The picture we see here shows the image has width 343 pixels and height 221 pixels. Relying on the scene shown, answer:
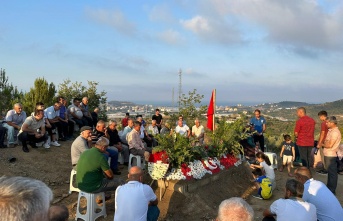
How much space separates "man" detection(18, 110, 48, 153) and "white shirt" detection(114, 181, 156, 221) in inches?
186

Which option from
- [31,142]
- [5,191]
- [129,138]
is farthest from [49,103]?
[5,191]

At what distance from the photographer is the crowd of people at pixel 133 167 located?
8.88 ft

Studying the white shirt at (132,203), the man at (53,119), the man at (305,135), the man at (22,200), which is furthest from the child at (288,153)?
the man at (22,200)

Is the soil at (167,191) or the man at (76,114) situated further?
the man at (76,114)

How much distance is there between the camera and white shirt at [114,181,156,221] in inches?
156

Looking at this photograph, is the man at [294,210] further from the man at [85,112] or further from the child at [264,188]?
the man at [85,112]

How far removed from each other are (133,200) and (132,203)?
41mm

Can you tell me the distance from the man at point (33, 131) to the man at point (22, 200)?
6896mm

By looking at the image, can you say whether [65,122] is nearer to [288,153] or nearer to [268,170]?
[268,170]

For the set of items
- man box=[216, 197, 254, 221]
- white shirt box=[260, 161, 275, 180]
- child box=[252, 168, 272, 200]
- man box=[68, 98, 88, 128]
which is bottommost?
child box=[252, 168, 272, 200]

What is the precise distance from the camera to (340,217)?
154 inches

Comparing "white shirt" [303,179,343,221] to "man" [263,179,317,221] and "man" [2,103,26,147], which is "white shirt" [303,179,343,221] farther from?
"man" [2,103,26,147]

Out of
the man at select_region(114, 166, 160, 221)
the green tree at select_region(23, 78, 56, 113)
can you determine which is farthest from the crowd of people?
the green tree at select_region(23, 78, 56, 113)

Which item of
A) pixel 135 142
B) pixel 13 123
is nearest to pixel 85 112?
pixel 13 123
